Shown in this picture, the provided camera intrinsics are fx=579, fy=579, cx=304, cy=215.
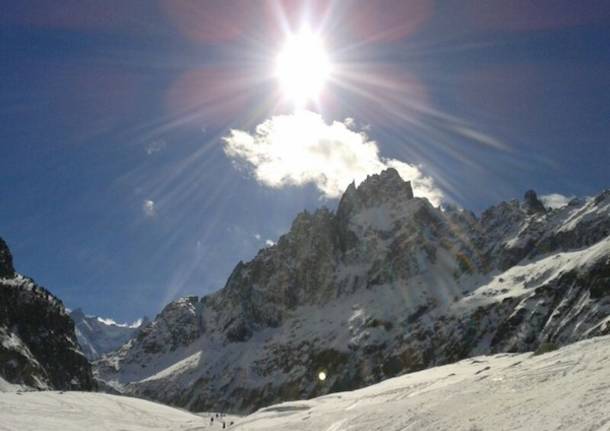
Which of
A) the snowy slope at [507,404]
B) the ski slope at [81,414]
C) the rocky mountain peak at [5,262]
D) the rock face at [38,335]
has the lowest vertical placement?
the snowy slope at [507,404]

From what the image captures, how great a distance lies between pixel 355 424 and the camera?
42.1m

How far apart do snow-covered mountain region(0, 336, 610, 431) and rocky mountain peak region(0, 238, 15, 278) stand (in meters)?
102

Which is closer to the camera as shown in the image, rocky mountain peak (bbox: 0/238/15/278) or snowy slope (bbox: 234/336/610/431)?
snowy slope (bbox: 234/336/610/431)

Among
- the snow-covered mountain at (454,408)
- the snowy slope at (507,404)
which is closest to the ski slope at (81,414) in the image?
the snow-covered mountain at (454,408)

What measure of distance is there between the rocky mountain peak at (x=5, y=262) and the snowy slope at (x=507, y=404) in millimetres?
133096

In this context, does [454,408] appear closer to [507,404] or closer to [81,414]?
[507,404]

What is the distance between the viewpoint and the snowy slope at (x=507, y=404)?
27.4 m

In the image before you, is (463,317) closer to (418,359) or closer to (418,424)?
(418,359)

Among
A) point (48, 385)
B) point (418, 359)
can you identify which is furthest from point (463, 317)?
point (48, 385)

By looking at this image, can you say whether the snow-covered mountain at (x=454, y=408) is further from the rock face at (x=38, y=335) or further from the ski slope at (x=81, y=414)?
the rock face at (x=38, y=335)

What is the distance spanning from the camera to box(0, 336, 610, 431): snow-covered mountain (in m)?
28.5

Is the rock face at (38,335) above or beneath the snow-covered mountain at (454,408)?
above

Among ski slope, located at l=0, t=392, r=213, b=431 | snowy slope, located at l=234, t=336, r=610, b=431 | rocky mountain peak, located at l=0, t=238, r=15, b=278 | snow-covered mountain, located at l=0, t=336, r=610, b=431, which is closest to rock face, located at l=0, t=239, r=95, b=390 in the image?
rocky mountain peak, located at l=0, t=238, r=15, b=278

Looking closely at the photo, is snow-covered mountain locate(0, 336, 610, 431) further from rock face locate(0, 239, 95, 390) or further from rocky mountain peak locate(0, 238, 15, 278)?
rocky mountain peak locate(0, 238, 15, 278)
